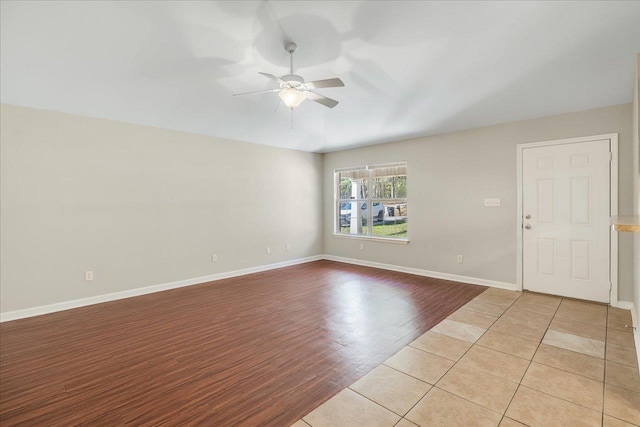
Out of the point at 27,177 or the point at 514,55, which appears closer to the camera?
the point at 514,55

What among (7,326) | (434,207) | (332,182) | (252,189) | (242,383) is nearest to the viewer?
(242,383)

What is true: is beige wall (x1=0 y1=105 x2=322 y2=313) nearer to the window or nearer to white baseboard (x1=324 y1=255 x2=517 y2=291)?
the window

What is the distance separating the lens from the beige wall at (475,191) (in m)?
3.54

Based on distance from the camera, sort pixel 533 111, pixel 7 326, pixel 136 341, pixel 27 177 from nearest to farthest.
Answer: pixel 136 341 < pixel 7 326 < pixel 27 177 < pixel 533 111

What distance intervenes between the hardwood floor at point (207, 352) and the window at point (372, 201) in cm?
181

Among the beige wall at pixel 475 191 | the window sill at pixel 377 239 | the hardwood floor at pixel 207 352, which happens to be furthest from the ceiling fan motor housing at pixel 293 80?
the window sill at pixel 377 239

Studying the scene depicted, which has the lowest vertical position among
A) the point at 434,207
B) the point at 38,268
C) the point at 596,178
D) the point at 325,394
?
the point at 325,394

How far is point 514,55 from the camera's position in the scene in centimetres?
283

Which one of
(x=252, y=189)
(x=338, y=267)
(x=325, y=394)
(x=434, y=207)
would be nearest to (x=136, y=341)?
(x=325, y=394)

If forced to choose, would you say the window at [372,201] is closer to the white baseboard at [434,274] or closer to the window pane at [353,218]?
the window pane at [353,218]

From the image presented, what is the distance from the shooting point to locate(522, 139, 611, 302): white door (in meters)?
3.63

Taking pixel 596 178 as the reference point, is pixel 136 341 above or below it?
below

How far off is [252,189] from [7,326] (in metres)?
3.70

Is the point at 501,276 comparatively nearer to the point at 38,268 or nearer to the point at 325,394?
the point at 325,394
